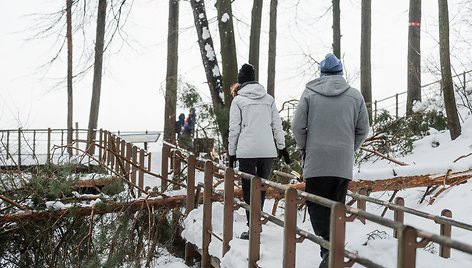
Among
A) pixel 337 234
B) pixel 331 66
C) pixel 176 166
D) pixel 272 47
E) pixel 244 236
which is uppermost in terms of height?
pixel 272 47

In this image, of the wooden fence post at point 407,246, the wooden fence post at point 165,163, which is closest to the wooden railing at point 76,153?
the wooden fence post at point 165,163

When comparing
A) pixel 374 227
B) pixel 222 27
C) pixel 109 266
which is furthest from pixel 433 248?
pixel 222 27

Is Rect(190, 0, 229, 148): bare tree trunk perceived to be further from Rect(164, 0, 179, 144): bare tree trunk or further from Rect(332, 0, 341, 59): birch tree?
Rect(332, 0, 341, 59): birch tree

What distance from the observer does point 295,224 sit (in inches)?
185

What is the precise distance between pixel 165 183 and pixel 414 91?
1077cm

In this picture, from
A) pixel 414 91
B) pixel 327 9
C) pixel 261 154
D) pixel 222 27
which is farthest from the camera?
pixel 327 9

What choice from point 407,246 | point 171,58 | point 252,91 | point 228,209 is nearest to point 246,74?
point 252,91

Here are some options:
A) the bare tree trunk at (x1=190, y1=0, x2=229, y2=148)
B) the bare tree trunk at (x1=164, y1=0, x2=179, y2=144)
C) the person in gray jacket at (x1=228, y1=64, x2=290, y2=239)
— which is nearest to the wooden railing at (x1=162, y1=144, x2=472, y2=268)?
Result: the person in gray jacket at (x1=228, y1=64, x2=290, y2=239)

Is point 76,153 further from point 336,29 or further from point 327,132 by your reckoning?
point 336,29

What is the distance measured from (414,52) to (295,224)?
1456 centimetres

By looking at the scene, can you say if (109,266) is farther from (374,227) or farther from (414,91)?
Answer: (414,91)

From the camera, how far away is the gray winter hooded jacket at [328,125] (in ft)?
15.8

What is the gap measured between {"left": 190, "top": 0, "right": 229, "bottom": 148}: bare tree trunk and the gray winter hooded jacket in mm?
7202

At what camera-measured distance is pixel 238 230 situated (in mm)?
6613
